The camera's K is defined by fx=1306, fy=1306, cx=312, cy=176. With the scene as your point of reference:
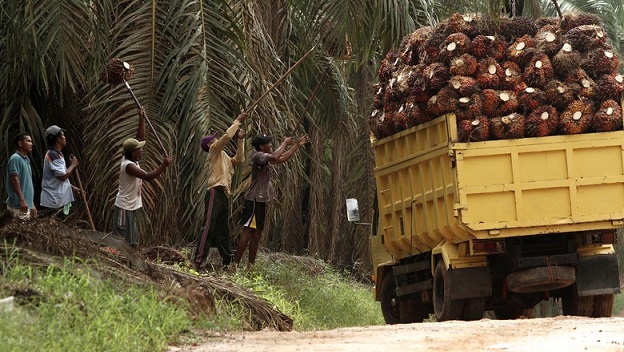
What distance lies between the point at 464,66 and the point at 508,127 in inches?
32.6

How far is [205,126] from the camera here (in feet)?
48.1

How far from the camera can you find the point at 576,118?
40.6 feet

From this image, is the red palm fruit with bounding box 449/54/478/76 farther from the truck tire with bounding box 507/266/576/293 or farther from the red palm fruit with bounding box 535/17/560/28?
the truck tire with bounding box 507/266/576/293

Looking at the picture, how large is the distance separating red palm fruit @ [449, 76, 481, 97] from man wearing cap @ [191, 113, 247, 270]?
240cm

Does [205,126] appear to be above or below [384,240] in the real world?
above

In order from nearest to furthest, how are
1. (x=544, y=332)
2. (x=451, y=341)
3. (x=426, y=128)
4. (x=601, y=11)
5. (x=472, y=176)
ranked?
1. (x=451, y=341)
2. (x=544, y=332)
3. (x=472, y=176)
4. (x=426, y=128)
5. (x=601, y=11)

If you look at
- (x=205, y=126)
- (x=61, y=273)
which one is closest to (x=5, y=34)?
(x=205, y=126)

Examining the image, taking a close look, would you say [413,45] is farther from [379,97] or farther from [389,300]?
[389,300]

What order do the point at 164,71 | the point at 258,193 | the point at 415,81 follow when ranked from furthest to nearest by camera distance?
the point at 164,71, the point at 258,193, the point at 415,81

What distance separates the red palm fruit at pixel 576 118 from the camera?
12.4 metres

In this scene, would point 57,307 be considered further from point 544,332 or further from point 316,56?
point 316,56

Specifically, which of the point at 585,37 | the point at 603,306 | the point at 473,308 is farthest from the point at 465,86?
the point at 603,306

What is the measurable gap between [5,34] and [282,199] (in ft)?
16.6

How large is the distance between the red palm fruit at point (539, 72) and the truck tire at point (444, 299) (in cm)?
199
